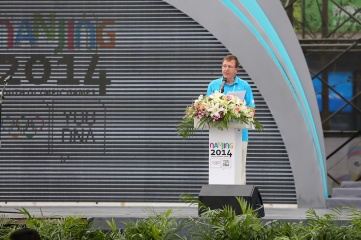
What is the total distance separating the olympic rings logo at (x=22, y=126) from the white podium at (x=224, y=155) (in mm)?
4327

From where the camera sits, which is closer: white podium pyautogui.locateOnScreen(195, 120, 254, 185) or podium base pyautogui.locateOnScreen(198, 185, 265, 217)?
podium base pyautogui.locateOnScreen(198, 185, 265, 217)

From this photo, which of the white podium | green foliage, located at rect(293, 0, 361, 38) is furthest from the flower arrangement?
green foliage, located at rect(293, 0, 361, 38)

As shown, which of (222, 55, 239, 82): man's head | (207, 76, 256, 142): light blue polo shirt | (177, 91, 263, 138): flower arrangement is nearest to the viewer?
(177, 91, 263, 138): flower arrangement

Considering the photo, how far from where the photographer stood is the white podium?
984 centimetres

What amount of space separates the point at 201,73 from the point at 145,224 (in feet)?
22.0

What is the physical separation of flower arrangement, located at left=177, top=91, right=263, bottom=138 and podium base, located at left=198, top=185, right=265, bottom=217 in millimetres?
671

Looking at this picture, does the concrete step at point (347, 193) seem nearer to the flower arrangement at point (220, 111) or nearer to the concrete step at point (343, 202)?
the concrete step at point (343, 202)

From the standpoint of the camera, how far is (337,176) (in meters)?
17.3

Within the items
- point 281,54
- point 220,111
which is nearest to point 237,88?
point 220,111

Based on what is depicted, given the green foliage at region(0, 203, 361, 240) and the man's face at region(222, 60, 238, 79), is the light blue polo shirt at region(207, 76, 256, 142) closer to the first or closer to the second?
the man's face at region(222, 60, 238, 79)

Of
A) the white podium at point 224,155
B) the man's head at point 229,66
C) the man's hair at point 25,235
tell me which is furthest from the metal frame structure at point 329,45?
the man's hair at point 25,235

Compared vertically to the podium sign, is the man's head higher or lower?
higher

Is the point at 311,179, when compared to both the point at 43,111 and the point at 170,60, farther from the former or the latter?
the point at 43,111

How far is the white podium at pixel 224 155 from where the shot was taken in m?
9.84
